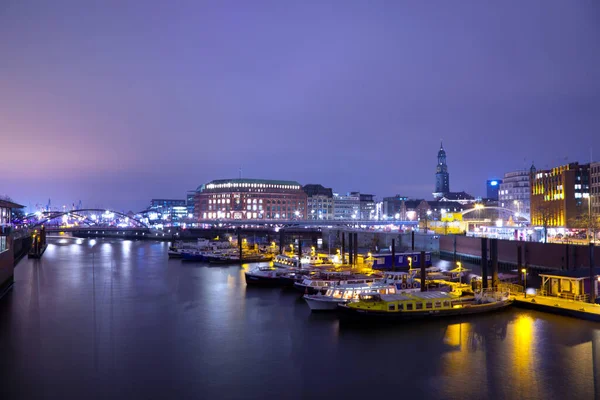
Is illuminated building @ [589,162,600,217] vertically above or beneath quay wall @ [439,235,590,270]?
above

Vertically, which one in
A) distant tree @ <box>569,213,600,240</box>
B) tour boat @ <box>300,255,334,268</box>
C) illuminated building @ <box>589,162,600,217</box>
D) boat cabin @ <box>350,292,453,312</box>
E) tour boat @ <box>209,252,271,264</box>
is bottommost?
tour boat @ <box>209,252,271,264</box>

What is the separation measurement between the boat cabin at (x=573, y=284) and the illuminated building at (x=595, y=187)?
43.9m

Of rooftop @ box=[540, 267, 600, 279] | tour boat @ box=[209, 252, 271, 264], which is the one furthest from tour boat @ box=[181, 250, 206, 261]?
rooftop @ box=[540, 267, 600, 279]

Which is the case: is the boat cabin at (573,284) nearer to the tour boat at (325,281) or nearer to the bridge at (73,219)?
the tour boat at (325,281)

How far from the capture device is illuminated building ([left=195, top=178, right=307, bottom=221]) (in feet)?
484

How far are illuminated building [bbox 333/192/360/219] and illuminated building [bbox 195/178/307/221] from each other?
1794 centimetres

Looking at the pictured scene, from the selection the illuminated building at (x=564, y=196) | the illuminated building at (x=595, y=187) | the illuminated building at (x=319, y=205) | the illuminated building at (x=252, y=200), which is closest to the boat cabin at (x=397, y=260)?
the illuminated building at (x=564, y=196)

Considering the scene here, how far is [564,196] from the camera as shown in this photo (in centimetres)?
6981

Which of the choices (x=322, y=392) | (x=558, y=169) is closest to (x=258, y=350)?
(x=322, y=392)

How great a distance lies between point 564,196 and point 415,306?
53.5 metres

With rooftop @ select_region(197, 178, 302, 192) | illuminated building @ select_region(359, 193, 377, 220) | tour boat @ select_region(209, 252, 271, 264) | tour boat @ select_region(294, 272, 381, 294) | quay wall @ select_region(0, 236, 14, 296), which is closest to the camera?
tour boat @ select_region(294, 272, 381, 294)

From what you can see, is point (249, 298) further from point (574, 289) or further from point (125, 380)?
point (574, 289)

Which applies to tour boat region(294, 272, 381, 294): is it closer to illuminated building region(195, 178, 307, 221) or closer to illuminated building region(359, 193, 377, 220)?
illuminated building region(195, 178, 307, 221)

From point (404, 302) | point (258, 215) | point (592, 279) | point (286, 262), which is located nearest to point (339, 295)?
point (404, 302)
